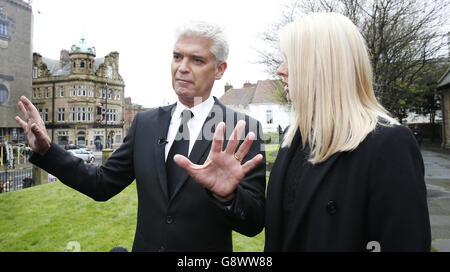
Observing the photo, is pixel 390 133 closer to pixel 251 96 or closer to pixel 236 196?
pixel 236 196

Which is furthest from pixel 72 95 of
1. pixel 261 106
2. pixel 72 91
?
pixel 261 106

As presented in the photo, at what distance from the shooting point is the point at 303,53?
145 centimetres

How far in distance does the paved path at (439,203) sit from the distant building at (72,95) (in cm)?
3637

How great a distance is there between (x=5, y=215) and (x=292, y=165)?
7874mm

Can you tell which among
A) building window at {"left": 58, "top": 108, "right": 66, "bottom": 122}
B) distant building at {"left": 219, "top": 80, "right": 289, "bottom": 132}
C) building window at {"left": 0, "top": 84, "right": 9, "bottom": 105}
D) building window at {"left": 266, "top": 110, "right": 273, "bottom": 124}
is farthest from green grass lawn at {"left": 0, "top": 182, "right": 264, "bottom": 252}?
building window at {"left": 58, "top": 108, "right": 66, "bottom": 122}

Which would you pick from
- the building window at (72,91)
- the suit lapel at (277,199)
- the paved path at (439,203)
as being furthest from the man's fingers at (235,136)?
the building window at (72,91)

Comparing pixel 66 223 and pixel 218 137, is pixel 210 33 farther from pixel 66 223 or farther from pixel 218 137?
Answer: pixel 66 223

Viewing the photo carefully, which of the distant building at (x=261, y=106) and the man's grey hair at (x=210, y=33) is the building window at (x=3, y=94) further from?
the distant building at (x=261, y=106)

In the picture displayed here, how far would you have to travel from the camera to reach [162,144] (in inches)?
76.4

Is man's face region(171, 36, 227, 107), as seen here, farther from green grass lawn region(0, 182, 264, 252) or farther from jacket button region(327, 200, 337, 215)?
green grass lawn region(0, 182, 264, 252)

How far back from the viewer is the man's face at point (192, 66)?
1952 millimetres

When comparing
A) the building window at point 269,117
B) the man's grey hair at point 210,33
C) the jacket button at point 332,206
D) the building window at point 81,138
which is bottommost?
the building window at point 81,138

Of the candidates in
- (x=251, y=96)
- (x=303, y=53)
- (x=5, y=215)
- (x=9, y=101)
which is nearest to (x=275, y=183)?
(x=303, y=53)

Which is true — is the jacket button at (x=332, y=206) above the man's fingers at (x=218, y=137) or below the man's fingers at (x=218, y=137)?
below
